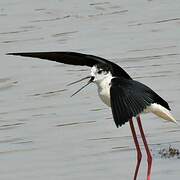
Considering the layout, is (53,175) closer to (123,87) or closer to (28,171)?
(28,171)

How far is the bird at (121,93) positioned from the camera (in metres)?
7.19

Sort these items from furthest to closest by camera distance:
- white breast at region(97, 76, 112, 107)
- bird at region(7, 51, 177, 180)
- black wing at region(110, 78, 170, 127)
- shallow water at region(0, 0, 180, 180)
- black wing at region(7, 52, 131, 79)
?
shallow water at region(0, 0, 180, 180) → black wing at region(7, 52, 131, 79) → white breast at region(97, 76, 112, 107) → bird at region(7, 51, 177, 180) → black wing at region(110, 78, 170, 127)

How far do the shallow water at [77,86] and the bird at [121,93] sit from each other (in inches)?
23.0

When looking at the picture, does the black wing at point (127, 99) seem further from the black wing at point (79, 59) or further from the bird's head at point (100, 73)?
the black wing at point (79, 59)

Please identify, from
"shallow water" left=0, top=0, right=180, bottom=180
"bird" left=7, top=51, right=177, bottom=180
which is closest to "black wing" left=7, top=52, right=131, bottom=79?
"bird" left=7, top=51, right=177, bottom=180

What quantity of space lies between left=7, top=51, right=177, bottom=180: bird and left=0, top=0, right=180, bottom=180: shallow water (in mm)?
585

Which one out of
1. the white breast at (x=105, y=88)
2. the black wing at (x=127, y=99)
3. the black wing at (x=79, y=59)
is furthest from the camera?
the black wing at (x=79, y=59)

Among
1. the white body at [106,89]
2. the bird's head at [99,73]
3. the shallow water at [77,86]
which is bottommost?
the shallow water at [77,86]

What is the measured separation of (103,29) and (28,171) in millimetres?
7490

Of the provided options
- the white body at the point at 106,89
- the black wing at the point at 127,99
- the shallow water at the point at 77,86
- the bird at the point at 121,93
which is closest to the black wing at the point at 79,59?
the bird at the point at 121,93

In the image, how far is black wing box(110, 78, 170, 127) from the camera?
23.2 ft

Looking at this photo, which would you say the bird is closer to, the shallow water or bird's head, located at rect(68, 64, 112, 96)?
bird's head, located at rect(68, 64, 112, 96)

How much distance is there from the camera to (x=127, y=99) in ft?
24.0

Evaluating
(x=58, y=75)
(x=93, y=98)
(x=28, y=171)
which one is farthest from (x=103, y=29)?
(x=28, y=171)
